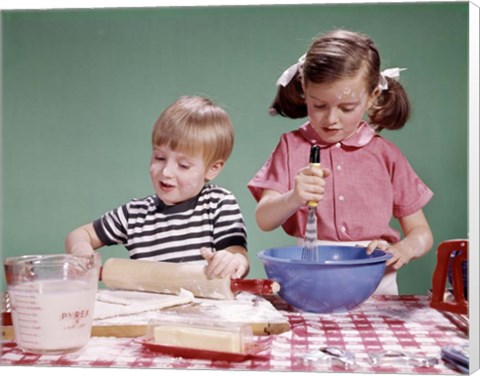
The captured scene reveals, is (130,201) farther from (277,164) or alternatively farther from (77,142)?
(277,164)

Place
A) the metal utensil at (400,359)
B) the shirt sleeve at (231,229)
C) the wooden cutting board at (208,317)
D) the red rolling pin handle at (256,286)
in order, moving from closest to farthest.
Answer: the metal utensil at (400,359) < the wooden cutting board at (208,317) < the red rolling pin handle at (256,286) < the shirt sleeve at (231,229)

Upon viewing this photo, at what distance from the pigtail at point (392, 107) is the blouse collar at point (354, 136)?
1.1 inches

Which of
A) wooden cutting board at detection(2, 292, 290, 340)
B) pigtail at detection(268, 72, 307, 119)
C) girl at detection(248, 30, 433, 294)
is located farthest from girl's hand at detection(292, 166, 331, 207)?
wooden cutting board at detection(2, 292, 290, 340)

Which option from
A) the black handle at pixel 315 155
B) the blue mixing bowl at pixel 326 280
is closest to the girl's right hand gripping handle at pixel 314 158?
the black handle at pixel 315 155

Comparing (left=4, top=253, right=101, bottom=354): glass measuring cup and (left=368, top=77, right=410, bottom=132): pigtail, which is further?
(left=368, top=77, right=410, bottom=132): pigtail

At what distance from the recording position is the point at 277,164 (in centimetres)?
144

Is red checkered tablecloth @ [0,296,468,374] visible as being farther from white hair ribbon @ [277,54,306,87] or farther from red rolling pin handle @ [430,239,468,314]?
white hair ribbon @ [277,54,306,87]

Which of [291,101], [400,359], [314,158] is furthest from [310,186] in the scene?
[400,359]

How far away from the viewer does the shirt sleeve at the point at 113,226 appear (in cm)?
148

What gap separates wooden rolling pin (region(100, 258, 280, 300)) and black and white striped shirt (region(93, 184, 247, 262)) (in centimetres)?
5

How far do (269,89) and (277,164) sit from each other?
16 cm

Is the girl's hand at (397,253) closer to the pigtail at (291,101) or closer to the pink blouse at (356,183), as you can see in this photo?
the pink blouse at (356,183)

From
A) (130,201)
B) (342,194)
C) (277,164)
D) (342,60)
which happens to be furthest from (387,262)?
(130,201)

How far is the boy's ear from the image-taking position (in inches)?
56.8
